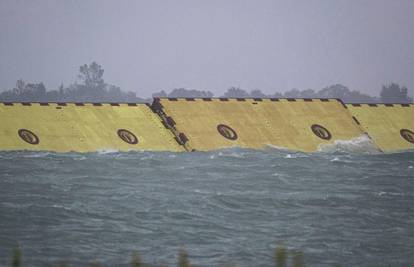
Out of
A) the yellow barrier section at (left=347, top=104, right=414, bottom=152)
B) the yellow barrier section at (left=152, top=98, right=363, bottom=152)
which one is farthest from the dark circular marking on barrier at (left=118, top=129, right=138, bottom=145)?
the yellow barrier section at (left=347, top=104, right=414, bottom=152)

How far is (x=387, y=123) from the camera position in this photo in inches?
2029

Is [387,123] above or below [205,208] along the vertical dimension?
above

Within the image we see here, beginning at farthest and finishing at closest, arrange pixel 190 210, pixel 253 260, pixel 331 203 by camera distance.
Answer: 1. pixel 331 203
2. pixel 190 210
3. pixel 253 260

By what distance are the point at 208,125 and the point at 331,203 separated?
59.0ft

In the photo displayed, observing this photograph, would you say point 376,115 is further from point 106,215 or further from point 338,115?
point 106,215

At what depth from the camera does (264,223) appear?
2570 centimetres

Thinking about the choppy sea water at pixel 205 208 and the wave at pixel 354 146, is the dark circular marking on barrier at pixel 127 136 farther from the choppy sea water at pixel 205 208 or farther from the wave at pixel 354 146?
the wave at pixel 354 146

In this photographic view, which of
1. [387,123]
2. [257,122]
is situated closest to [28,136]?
[257,122]

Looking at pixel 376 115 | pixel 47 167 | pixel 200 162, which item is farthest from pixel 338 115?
pixel 47 167

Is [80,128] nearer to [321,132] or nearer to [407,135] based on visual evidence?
[321,132]

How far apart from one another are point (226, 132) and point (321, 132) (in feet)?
17.4

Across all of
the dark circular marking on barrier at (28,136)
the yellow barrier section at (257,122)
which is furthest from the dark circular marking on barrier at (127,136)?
the dark circular marking on barrier at (28,136)

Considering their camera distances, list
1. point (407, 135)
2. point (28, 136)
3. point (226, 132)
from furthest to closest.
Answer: point (407, 135) → point (226, 132) → point (28, 136)

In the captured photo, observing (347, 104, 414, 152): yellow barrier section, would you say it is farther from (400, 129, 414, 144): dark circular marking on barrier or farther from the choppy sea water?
the choppy sea water
